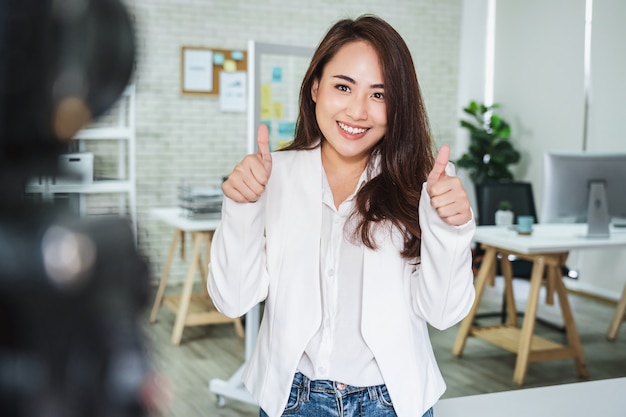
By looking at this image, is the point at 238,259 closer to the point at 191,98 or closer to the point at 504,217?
the point at 504,217

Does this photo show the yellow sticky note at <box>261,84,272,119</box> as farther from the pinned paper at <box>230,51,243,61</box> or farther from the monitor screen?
the pinned paper at <box>230,51,243,61</box>

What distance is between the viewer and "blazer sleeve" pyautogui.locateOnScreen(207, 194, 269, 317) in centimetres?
121

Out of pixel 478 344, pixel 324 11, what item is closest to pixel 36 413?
pixel 478 344

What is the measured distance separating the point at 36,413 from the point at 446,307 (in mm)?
1161

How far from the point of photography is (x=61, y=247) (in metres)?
0.18

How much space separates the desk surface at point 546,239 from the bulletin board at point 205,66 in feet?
10.5

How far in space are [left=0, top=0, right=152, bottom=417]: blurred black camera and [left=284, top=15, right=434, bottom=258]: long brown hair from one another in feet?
3.81

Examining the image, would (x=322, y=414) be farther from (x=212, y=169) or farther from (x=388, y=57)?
(x=212, y=169)

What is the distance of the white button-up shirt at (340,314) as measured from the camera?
1326 millimetres

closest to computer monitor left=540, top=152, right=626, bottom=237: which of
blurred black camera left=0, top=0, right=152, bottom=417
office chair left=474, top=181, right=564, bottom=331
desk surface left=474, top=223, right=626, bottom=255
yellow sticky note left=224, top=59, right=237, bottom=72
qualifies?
desk surface left=474, top=223, right=626, bottom=255

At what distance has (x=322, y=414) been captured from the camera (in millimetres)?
1325

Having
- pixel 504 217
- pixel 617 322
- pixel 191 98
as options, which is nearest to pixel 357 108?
pixel 504 217

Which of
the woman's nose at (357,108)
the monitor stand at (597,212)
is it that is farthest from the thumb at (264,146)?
the monitor stand at (597,212)

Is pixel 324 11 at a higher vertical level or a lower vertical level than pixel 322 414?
higher
